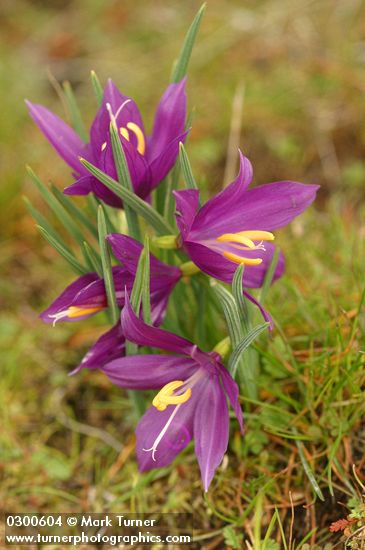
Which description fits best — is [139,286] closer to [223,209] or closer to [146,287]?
[146,287]

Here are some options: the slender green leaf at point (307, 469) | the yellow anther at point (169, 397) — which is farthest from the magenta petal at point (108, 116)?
the slender green leaf at point (307, 469)

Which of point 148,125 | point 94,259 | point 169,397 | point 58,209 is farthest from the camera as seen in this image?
point 148,125

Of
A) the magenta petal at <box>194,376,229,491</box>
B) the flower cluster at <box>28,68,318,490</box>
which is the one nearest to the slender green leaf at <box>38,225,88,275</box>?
the flower cluster at <box>28,68,318,490</box>

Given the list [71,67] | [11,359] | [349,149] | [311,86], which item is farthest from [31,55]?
[11,359]

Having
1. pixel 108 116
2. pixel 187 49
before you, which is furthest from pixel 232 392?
pixel 187 49

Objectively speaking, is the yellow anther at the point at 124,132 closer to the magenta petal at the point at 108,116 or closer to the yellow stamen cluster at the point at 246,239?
the magenta petal at the point at 108,116
